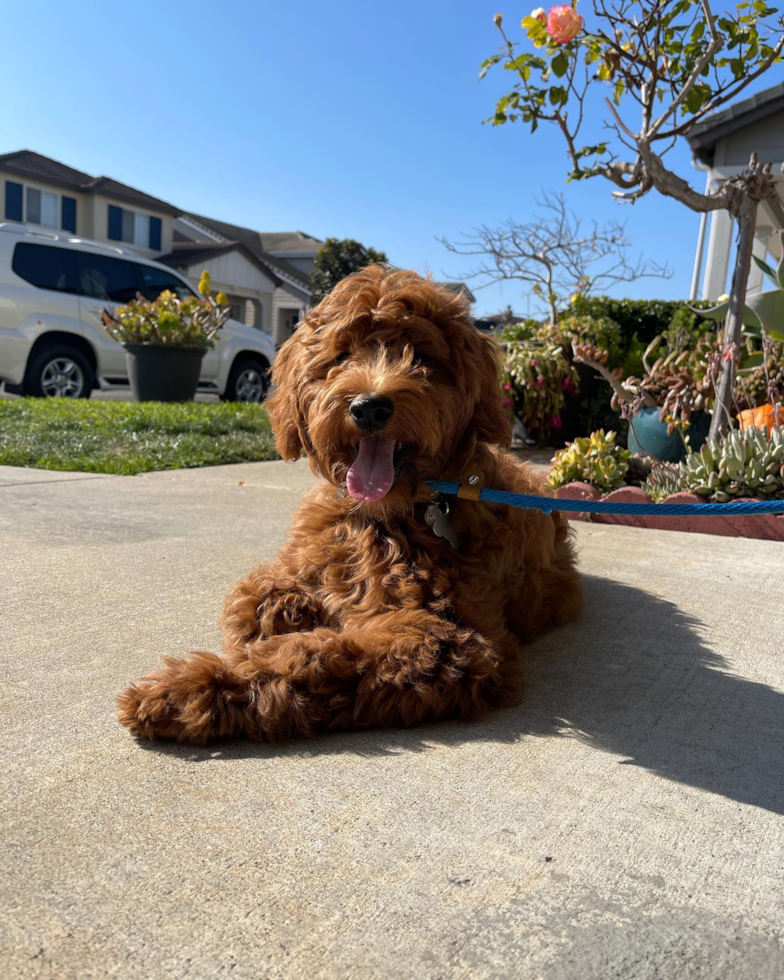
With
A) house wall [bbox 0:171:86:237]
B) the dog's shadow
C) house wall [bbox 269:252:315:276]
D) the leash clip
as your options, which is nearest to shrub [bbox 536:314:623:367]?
the dog's shadow

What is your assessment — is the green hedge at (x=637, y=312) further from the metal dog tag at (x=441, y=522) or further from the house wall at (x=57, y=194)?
the house wall at (x=57, y=194)

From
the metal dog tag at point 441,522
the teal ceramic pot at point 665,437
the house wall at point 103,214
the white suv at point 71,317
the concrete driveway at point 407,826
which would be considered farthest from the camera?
the house wall at point 103,214

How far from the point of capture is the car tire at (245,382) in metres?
15.3

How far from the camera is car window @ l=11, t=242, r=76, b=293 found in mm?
12898

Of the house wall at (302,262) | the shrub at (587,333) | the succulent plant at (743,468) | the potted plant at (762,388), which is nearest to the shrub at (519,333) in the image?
the shrub at (587,333)

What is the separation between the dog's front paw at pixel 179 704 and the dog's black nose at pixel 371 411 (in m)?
0.91

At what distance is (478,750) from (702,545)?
3.54 metres

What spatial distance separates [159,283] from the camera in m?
15.3

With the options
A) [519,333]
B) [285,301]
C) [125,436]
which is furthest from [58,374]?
[285,301]

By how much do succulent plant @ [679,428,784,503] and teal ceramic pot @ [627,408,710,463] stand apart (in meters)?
1.45

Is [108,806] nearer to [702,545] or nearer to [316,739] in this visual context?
[316,739]

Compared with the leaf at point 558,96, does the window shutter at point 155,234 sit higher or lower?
higher

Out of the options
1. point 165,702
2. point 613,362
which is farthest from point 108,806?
point 613,362

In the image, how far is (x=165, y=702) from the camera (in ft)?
7.56
